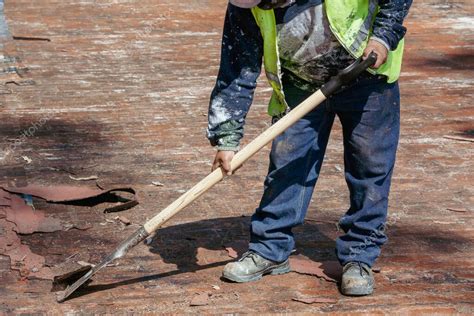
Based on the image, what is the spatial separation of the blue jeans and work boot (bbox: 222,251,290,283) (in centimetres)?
4

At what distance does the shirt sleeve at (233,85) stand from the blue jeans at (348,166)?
0.23 metres

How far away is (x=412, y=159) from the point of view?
6914mm

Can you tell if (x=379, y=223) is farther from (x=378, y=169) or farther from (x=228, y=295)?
(x=228, y=295)

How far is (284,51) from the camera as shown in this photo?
15.1 feet

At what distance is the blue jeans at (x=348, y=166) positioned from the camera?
188 inches

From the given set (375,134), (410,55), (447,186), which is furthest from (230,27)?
(410,55)

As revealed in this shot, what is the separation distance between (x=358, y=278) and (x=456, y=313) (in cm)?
48

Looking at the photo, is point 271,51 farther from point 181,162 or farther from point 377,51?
point 181,162

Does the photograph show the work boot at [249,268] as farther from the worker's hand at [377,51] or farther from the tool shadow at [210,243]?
the worker's hand at [377,51]

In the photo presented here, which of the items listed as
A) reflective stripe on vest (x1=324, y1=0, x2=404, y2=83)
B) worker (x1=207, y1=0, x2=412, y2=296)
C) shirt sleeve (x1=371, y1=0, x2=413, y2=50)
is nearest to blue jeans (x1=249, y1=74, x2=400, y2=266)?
worker (x1=207, y1=0, x2=412, y2=296)

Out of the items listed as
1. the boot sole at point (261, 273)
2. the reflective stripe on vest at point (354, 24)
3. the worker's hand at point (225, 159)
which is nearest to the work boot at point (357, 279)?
the boot sole at point (261, 273)

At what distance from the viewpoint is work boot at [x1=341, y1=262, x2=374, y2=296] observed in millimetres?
4855

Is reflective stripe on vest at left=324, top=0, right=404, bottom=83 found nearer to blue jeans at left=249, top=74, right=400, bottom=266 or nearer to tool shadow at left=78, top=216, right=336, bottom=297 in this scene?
blue jeans at left=249, top=74, right=400, bottom=266

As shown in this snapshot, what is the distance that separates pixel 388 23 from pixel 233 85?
2.47 ft
